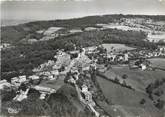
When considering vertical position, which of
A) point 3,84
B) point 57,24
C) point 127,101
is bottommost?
point 127,101

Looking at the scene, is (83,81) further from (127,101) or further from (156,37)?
(156,37)

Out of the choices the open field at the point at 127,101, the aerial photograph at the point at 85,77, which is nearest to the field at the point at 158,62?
the aerial photograph at the point at 85,77

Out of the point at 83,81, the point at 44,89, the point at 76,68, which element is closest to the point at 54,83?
the point at 44,89

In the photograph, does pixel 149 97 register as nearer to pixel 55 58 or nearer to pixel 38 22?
pixel 55 58

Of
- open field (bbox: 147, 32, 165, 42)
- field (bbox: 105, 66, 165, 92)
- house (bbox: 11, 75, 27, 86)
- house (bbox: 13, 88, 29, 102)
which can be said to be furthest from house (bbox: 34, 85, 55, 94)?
open field (bbox: 147, 32, 165, 42)

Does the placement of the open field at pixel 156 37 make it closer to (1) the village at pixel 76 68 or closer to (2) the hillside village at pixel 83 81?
(2) the hillside village at pixel 83 81

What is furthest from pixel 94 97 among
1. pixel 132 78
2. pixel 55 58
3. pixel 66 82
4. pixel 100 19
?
pixel 100 19
